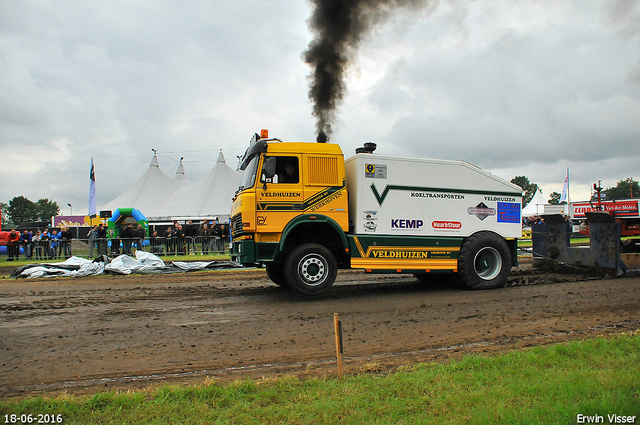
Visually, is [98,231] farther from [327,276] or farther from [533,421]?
[533,421]

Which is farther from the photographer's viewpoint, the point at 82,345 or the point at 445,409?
the point at 82,345

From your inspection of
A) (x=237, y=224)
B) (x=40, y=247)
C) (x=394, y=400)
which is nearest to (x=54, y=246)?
(x=40, y=247)

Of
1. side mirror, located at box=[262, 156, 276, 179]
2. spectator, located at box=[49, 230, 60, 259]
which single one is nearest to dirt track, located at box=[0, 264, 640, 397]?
side mirror, located at box=[262, 156, 276, 179]

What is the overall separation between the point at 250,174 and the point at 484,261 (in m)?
5.85

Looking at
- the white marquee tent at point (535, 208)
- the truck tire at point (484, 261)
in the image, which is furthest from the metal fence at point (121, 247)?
the white marquee tent at point (535, 208)

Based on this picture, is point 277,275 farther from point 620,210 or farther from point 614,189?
point 614,189

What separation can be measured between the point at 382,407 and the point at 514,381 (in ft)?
4.66

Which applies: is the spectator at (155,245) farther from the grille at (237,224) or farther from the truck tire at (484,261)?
the truck tire at (484,261)

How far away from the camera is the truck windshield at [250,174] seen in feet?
28.6

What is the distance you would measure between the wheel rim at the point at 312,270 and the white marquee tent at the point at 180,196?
24.2 metres

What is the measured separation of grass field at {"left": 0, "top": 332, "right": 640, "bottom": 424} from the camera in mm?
3326

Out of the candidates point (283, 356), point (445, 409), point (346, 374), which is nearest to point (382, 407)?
point (445, 409)

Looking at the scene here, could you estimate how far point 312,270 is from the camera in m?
8.51

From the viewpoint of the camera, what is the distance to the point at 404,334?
6012 mm
